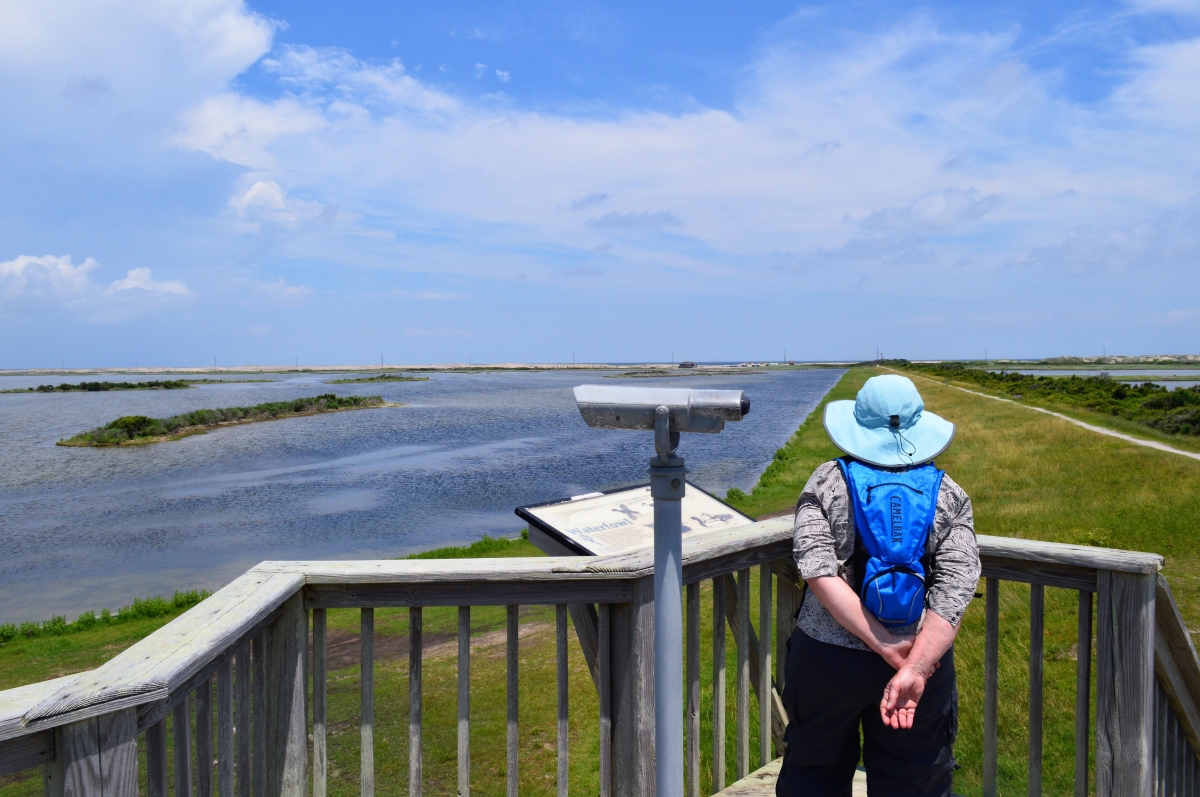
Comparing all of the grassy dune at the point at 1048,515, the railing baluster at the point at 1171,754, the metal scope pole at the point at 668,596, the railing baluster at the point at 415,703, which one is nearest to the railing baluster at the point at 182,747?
the railing baluster at the point at 415,703

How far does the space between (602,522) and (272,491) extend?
24.4m

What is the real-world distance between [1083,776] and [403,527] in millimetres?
17706

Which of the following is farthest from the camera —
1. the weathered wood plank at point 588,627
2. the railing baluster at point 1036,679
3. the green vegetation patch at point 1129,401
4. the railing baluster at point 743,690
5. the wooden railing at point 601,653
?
the green vegetation patch at point 1129,401

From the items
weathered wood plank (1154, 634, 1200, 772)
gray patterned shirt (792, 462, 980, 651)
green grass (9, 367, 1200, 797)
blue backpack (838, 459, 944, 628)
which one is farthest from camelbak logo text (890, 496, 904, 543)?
green grass (9, 367, 1200, 797)

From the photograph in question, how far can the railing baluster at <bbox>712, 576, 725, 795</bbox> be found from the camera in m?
2.92

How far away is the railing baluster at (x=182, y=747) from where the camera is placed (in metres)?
1.73

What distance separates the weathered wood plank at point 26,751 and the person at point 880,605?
1767mm

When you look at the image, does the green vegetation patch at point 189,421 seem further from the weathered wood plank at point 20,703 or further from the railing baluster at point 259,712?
the weathered wood plank at point 20,703

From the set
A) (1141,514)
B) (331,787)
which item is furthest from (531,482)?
(331,787)

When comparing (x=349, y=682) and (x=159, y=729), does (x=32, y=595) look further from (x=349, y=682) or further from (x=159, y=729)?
(x=159, y=729)

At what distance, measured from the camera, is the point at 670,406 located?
5.69ft

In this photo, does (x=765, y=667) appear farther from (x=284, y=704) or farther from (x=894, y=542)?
(x=284, y=704)

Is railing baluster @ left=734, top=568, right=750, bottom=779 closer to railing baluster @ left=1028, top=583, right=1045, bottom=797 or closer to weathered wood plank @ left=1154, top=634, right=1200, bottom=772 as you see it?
railing baluster @ left=1028, top=583, right=1045, bottom=797

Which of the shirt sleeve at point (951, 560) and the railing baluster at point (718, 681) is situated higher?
the shirt sleeve at point (951, 560)
